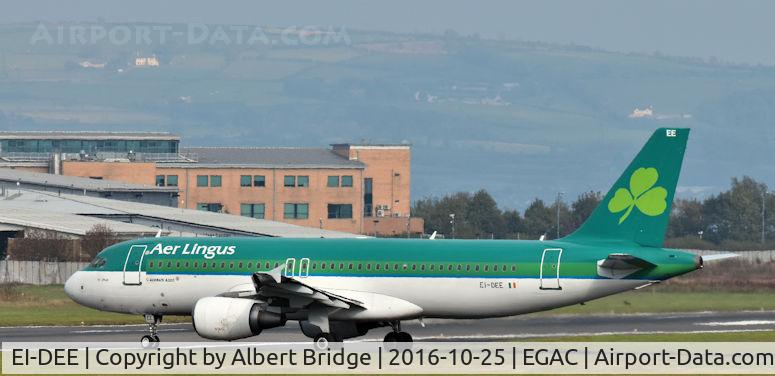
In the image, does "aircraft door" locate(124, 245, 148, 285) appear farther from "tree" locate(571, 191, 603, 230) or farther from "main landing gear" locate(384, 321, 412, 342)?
"tree" locate(571, 191, 603, 230)

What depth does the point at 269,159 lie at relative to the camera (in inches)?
6673

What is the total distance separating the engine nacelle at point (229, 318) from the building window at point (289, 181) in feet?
369

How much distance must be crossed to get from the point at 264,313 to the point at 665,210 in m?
11.8

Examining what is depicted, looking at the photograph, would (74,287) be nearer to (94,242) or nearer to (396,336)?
(396,336)

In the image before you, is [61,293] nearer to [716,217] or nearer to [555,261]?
[555,261]

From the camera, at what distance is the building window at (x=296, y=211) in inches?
6156

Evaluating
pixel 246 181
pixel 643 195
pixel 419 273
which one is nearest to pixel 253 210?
pixel 246 181

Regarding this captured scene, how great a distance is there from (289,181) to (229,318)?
4476 inches

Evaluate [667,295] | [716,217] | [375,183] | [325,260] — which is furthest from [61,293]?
[716,217]

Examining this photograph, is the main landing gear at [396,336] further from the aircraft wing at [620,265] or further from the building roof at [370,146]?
the building roof at [370,146]

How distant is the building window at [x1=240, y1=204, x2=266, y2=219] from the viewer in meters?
155

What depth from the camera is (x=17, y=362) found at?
43.3 m

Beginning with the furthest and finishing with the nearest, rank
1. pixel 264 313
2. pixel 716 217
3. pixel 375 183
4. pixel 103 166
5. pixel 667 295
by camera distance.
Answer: pixel 716 217, pixel 375 183, pixel 103 166, pixel 667 295, pixel 264 313

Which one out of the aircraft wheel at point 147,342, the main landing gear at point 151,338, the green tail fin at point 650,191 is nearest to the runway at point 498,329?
the main landing gear at point 151,338
